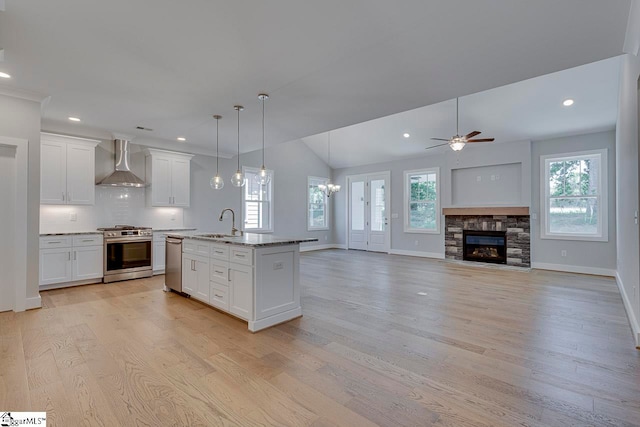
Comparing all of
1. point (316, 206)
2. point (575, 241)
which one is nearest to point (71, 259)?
point (316, 206)

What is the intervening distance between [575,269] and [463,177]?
301 centimetres

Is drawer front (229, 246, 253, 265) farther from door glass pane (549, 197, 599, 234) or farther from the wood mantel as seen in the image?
door glass pane (549, 197, 599, 234)

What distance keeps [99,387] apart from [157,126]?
4.33 m

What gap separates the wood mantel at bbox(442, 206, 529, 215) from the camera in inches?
267

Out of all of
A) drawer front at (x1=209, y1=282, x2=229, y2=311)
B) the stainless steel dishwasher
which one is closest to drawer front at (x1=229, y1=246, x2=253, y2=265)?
drawer front at (x1=209, y1=282, x2=229, y2=311)

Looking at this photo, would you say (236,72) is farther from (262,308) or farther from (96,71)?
(262,308)

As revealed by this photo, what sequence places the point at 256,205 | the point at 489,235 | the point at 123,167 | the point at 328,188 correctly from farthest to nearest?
the point at 328,188
the point at 256,205
the point at 489,235
the point at 123,167

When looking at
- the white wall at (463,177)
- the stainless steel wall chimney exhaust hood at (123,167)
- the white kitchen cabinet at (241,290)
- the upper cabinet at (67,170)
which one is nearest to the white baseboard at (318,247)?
the white wall at (463,177)

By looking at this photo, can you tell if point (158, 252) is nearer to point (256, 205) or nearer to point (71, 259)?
point (71, 259)

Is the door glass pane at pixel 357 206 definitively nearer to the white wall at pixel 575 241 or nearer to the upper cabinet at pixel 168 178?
the white wall at pixel 575 241

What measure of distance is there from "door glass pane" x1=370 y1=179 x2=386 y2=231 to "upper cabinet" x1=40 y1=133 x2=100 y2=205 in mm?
7037

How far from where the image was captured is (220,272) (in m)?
3.73

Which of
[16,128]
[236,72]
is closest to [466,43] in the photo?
[236,72]

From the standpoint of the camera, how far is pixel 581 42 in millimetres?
2680
